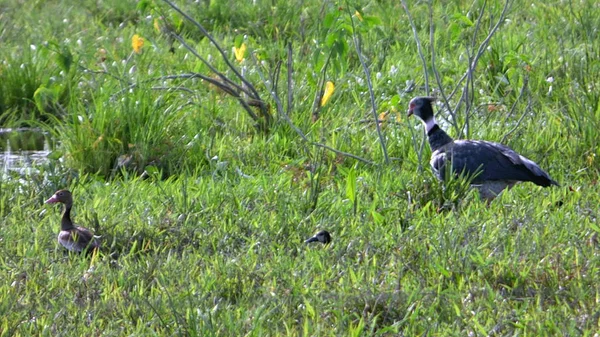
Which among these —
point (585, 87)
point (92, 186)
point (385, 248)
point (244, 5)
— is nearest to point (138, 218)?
point (92, 186)

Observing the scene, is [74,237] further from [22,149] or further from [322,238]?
[22,149]

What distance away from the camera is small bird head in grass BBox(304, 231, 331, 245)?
5.00 m

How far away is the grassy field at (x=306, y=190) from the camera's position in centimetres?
Result: 428

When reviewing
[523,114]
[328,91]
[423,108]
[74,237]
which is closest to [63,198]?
[74,237]

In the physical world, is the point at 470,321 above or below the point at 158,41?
above

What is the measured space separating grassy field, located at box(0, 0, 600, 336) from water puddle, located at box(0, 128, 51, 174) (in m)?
0.11

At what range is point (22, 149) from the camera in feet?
23.7

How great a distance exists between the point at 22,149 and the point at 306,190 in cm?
236

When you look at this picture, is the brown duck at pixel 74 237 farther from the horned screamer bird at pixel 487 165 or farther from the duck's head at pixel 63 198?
the horned screamer bird at pixel 487 165

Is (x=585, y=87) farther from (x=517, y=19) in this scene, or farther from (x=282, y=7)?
(x=282, y=7)

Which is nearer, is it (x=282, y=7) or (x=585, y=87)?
(x=585, y=87)

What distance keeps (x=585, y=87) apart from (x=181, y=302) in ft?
11.1

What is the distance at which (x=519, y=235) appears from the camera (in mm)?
4871

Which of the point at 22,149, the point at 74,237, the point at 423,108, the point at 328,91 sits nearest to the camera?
the point at 74,237
